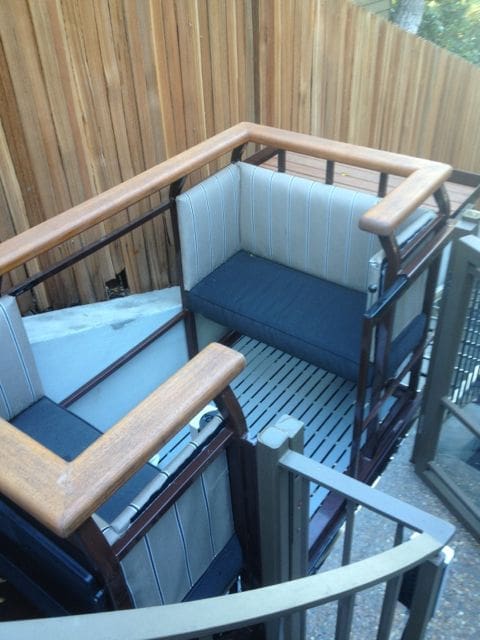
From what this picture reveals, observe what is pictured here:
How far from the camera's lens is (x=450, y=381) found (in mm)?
1751

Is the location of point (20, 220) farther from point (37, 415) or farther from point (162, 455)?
point (162, 455)

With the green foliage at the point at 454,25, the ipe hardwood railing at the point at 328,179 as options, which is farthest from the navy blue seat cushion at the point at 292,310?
the green foliage at the point at 454,25

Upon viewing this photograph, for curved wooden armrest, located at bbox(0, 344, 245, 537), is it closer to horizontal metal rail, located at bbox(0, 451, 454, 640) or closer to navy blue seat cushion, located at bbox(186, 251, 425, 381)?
horizontal metal rail, located at bbox(0, 451, 454, 640)

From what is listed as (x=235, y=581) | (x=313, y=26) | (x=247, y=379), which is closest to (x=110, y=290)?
(x=247, y=379)

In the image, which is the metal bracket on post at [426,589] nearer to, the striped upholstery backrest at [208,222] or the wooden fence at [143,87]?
the striped upholstery backrest at [208,222]

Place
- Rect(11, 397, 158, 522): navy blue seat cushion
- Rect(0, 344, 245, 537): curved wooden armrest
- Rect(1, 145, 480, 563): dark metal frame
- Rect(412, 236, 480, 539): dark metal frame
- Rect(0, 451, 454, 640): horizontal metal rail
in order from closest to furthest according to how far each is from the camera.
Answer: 1. Rect(0, 451, 454, 640): horizontal metal rail
2. Rect(0, 344, 245, 537): curved wooden armrest
3. Rect(412, 236, 480, 539): dark metal frame
4. Rect(11, 397, 158, 522): navy blue seat cushion
5. Rect(1, 145, 480, 563): dark metal frame

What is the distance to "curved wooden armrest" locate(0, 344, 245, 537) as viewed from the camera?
901mm

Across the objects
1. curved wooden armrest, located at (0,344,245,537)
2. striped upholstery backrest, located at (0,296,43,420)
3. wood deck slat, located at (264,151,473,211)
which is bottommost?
wood deck slat, located at (264,151,473,211)

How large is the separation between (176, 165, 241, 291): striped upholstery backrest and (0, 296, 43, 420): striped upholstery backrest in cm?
78

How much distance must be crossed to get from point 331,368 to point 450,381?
1.45ft

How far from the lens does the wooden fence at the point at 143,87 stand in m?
2.13

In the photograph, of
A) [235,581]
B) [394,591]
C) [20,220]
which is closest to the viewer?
[394,591]

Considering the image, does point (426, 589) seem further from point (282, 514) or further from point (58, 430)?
point (58, 430)

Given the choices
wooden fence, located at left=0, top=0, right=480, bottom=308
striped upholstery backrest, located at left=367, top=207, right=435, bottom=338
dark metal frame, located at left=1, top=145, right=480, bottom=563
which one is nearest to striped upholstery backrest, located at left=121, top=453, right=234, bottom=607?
dark metal frame, located at left=1, top=145, right=480, bottom=563
